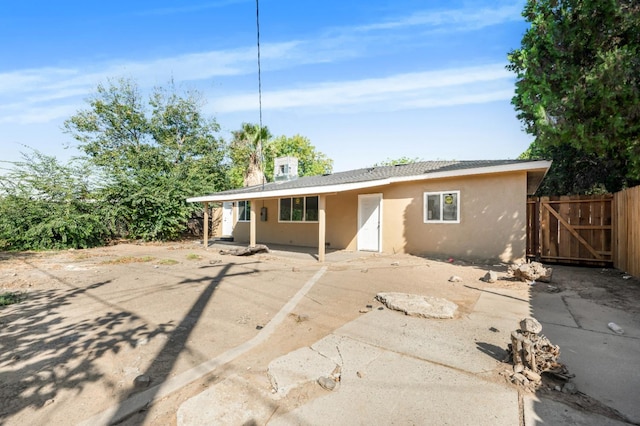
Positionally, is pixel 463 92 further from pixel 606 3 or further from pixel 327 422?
pixel 327 422

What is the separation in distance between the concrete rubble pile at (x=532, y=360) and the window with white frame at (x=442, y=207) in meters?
6.86

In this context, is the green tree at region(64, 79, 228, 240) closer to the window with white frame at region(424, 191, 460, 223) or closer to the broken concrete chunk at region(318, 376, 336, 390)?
the window with white frame at region(424, 191, 460, 223)

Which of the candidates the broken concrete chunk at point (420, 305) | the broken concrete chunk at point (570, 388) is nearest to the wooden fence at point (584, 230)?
the broken concrete chunk at point (420, 305)

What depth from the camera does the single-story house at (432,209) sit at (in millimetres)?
8367

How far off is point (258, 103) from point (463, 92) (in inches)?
309

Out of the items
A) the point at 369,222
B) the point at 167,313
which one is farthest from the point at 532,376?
the point at 369,222

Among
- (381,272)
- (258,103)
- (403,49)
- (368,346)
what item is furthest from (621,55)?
(258,103)

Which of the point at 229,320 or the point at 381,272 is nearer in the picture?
the point at 229,320

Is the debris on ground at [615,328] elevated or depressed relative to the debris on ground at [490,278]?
depressed

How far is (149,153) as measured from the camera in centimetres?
1659

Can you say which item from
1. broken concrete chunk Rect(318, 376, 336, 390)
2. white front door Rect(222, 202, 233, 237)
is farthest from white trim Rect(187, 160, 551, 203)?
white front door Rect(222, 202, 233, 237)

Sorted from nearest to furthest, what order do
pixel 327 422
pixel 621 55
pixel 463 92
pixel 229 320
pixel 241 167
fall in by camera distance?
pixel 327 422, pixel 229 320, pixel 621 55, pixel 463 92, pixel 241 167

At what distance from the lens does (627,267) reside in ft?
22.7

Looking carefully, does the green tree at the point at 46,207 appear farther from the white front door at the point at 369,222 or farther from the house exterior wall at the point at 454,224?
the white front door at the point at 369,222
